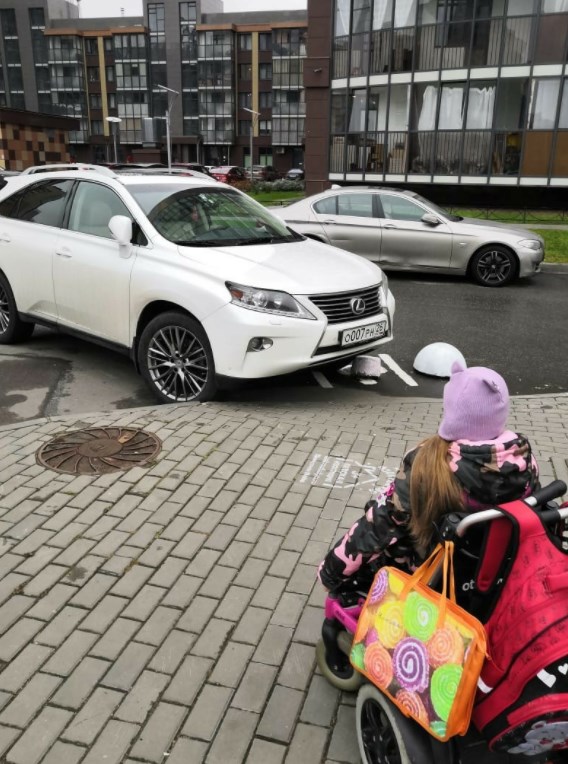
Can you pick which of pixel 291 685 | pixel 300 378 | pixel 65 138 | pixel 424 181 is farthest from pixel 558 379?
pixel 65 138

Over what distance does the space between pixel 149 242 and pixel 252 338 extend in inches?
51.8

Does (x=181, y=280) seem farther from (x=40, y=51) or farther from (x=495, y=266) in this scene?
(x=40, y=51)

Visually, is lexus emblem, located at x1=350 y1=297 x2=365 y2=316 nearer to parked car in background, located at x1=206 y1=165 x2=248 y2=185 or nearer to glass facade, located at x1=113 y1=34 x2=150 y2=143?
parked car in background, located at x1=206 y1=165 x2=248 y2=185

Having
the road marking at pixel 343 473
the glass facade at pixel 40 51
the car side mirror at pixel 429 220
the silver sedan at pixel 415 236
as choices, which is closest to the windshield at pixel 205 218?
the road marking at pixel 343 473

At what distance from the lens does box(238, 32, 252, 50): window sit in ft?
247

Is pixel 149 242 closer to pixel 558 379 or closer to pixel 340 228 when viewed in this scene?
pixel 558 379

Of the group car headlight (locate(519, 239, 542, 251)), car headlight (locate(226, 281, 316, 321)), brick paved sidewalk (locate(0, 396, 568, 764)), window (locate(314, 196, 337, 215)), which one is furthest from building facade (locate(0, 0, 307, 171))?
brick paved sidewalk (locate(0, 396, 568, 764))

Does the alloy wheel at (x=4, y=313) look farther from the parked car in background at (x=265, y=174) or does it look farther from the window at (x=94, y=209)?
the parked car in background at (x=265, y=174)

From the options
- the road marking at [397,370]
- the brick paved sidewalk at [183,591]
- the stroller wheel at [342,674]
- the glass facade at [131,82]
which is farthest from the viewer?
the glass facade at [131,82]

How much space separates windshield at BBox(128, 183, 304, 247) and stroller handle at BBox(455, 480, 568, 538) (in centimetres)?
413

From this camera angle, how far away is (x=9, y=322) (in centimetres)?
682

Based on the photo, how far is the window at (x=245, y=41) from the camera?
75312mm

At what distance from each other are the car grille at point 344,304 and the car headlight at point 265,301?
168 mm

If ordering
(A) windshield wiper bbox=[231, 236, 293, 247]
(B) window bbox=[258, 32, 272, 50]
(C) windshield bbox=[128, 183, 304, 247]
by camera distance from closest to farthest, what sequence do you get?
(C) windshield bbox=[128, 183, 304, 247], (A) windshield wiper bbox=[231, 236, 293, 247], (B) window bbox=[258, 32, 272, 50]
